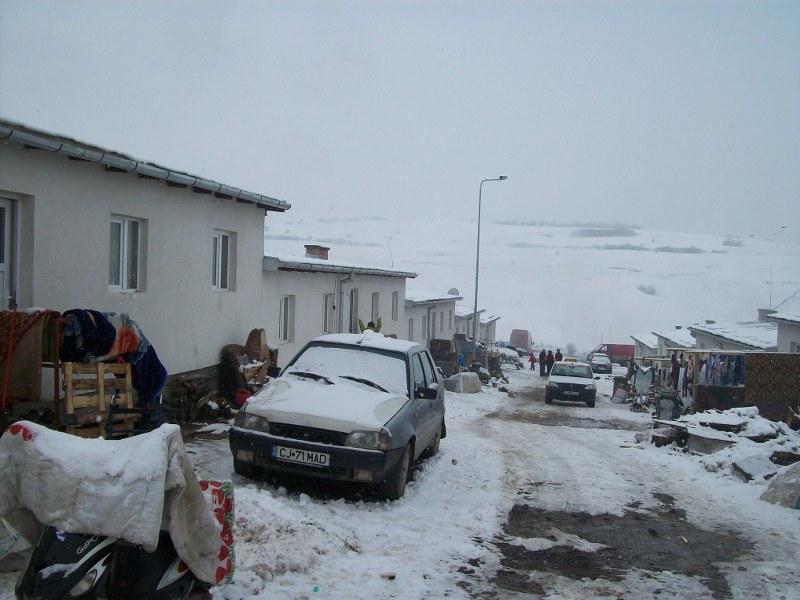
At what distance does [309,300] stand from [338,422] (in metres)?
11.9

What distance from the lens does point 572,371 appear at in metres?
28.2

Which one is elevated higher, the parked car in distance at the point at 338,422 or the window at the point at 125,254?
the window at the point at 125,254

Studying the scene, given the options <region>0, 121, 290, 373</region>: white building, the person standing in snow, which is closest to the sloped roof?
<region>0, 121, 290, 373</region>: white building

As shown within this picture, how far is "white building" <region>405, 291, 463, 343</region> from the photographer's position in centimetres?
3269

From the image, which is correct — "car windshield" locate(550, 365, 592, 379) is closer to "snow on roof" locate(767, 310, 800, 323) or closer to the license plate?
"snow on roof" locate(767, 310, 800, 323)

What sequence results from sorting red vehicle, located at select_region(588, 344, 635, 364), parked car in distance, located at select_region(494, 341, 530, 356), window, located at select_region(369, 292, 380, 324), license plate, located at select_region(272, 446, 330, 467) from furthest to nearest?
red vehicle, located at select_region(588, 344, 635, 364) → parked car in distance, located at select_region(494, 341, 530, 356) → window, located at select_region(369, 292, 380, 324) → license plate, located at select_region(272, 446, 330, 467)

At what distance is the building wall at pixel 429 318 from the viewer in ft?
107

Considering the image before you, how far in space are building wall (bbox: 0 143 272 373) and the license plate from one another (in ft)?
11.5

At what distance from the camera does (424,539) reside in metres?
6.37

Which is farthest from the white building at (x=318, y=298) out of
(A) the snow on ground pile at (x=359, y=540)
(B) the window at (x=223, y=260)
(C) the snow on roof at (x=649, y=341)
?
(C) the snow on roof at (x=649, y=341)

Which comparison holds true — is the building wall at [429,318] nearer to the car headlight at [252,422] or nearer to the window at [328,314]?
the window at [328,314]

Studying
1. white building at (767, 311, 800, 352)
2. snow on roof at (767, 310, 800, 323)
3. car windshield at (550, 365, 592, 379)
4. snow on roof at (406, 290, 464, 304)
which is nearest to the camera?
snow on roof at (767, 310, 800, 323)

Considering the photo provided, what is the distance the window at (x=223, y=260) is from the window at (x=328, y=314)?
589cm

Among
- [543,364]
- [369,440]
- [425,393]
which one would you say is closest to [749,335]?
[543,364]
